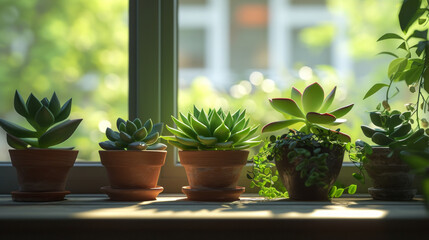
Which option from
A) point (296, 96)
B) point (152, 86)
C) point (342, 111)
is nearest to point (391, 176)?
point (342, 111)

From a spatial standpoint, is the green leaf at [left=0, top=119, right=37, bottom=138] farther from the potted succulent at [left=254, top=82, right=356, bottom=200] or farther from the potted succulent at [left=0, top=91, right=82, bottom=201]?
the potted succulent at [left=254, top=82, right=356, bottom=200]

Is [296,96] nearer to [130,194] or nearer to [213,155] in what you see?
[213,155]

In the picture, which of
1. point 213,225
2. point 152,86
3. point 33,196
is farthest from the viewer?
point 152,86

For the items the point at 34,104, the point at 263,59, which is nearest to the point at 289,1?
the point at 263,59

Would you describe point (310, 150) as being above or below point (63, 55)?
below

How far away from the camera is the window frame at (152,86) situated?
145cm

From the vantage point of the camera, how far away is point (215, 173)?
123cm

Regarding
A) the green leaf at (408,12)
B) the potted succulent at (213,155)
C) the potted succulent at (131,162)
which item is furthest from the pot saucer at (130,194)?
the green leaf at (408,12)

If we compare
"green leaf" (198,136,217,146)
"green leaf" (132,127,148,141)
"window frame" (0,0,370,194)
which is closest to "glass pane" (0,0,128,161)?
"window frame" (0,0,370,194)

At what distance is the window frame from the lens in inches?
57.1

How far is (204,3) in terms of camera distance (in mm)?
1576

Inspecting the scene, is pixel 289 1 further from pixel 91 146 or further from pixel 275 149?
pixel 91 146

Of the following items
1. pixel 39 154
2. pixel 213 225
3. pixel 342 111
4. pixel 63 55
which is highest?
pixel 63 55

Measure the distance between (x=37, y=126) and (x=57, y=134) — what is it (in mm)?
59
